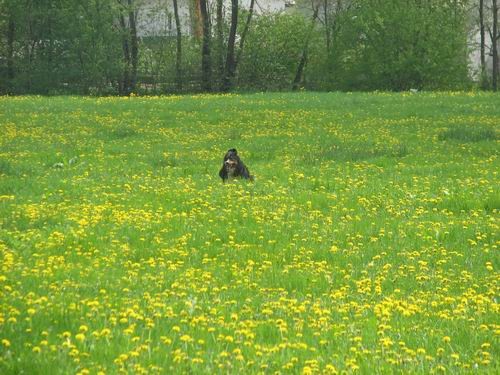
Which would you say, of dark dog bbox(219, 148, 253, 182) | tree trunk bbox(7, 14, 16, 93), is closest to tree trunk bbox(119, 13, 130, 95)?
tree trunk bbox(7, 14, 16, 93)

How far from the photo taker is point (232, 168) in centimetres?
1562

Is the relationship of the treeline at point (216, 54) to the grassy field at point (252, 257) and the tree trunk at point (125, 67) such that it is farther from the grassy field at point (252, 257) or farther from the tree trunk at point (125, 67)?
the grassy field at point (252, 257)

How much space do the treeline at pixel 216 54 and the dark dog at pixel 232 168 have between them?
Answer: 3340 cm

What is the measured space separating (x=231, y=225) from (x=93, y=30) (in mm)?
39872

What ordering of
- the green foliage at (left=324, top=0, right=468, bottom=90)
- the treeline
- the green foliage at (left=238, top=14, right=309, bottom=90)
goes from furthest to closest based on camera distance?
the green foliage at (left=238, top=14, right=309, bottom=90) → the treeline → the green foliage at (left=324, top=0, right=468, bottom=90)

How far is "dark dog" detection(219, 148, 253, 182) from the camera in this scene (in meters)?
15.5

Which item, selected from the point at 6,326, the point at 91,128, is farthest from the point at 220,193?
the point at 91,128

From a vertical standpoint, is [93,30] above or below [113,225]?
above

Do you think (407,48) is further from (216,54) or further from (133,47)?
(133,47)

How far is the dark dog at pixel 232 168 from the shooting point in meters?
15.5

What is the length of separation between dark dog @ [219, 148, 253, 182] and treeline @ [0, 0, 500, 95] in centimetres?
3340

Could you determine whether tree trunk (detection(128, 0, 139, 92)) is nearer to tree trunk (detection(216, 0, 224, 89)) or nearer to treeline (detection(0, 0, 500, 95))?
treeline (detection(0, 0, 500, 95))

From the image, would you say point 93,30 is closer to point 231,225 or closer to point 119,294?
point 231,225

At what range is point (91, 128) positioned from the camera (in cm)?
2530
